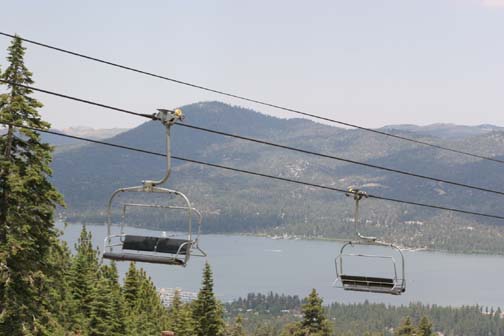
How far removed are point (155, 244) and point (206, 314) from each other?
37.3 m

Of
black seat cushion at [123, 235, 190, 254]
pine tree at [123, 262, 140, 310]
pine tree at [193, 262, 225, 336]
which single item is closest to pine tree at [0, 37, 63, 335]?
black seat cushion at [123, 235, 190, 254]

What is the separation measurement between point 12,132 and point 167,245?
10.4 meters

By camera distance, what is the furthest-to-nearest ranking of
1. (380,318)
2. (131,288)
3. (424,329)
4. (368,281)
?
1. (380,318)
2. (131,288)
3. (424,329)
4. (368,281)

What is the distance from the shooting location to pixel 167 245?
41.4 ft

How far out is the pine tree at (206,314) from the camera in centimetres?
4872

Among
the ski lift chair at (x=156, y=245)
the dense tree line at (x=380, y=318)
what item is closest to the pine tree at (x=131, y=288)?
the ski lift chair at (x=156, y=245)

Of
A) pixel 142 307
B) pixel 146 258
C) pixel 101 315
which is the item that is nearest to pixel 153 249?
pixel 146 258

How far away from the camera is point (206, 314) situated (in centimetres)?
4919

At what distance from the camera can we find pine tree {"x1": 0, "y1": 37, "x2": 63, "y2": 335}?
21.5m

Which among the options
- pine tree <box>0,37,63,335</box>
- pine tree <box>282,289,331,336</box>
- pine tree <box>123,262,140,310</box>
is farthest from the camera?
pine tree <box>123,262,140,310</box>

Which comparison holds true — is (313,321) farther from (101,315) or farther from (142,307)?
(101,315)

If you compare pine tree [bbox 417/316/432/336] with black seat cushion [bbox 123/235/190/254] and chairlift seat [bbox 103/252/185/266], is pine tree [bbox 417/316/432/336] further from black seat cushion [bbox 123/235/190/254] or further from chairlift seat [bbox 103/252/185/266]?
chairlift seat [bbox 103/252/185/266]

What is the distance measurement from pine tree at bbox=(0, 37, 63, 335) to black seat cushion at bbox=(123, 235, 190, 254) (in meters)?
9.37

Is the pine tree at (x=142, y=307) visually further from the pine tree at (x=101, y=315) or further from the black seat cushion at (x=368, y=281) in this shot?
the black seat cushion at (x=368, y=281)
